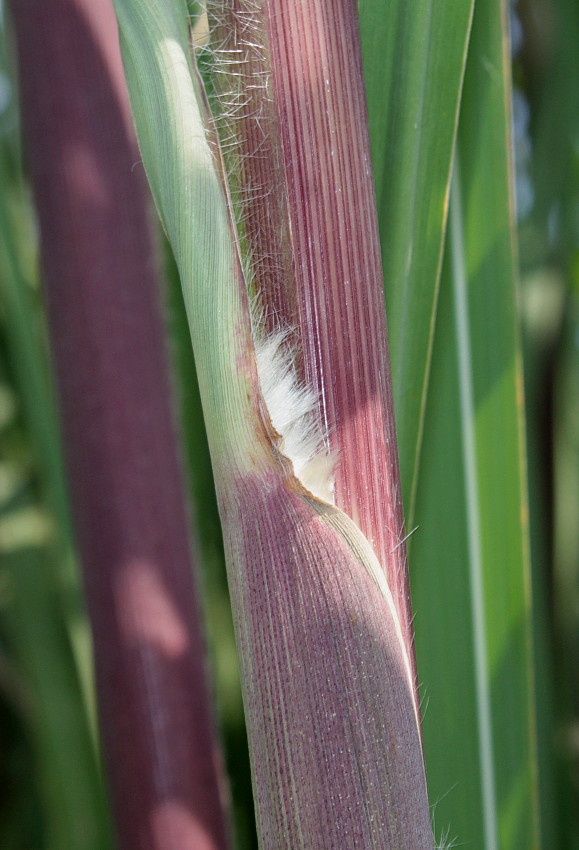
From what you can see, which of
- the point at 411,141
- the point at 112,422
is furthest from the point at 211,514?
the point at 411,141

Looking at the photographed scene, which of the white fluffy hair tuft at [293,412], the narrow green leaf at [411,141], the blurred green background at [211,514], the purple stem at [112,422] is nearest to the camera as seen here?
the white fluffy hair tuft at [293,412]

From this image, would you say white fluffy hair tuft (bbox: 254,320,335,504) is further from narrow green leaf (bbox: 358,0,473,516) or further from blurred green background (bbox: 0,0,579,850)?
blurred green background (bbox: 0,0,579,850)

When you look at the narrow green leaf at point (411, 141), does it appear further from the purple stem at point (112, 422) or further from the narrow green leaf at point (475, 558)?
the purple stem at point (112, 422)

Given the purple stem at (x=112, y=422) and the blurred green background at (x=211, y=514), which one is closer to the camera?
the purple stem at (x=112, y=422)

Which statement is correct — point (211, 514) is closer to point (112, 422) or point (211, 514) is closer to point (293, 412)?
point (112, 422)

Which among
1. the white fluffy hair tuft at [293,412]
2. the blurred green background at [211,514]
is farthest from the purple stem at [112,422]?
the white fluffy hair tuft at [293,412]

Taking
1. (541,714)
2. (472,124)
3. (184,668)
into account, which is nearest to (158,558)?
(184,668)
